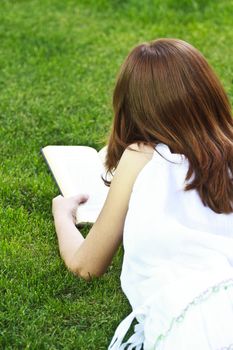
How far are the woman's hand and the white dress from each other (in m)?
0.67

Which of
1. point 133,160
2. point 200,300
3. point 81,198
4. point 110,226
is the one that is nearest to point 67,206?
point 81,198

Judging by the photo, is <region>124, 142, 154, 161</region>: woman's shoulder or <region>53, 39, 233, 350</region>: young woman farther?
<region>124, 142, 154, 161</region>: woman's shoulder

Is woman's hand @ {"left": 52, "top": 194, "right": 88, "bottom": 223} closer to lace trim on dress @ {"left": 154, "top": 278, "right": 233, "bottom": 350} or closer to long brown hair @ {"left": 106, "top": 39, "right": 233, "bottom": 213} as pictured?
long brown hair @ {"left": 106, "top": 39, "right": 233, "bottom": 213}

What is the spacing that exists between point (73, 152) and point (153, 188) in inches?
48.6

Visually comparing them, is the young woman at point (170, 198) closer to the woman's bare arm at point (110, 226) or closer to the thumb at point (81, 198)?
the woman's bare arm at point (110, 226)

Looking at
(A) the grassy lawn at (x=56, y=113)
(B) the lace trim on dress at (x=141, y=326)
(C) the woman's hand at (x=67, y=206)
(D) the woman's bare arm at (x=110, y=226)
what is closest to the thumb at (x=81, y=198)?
(C) the woman's hand at (x=67, y=206)

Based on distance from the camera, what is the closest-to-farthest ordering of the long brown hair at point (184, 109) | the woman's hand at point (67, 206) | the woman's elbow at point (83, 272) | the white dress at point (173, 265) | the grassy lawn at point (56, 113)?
the white dress at point (173, 265) < the long brown hair at point (184, 109) < the grassy lawn at point (56, 113) < the woman's elbow at point (83, 272) < the woman's hand at point (67, 206)

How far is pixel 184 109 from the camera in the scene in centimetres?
257

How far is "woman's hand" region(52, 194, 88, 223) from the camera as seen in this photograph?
125 inches

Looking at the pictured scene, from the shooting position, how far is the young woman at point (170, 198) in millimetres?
2359

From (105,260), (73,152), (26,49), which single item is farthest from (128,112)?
(26,49)

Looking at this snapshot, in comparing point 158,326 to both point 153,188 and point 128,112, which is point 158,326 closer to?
point 153,188

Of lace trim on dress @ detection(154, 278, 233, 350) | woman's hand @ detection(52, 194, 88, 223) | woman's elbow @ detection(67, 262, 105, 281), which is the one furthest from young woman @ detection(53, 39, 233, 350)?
woman's hand @ detection(52, 194, 88, 223)

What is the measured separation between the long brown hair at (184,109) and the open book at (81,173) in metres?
0.70
